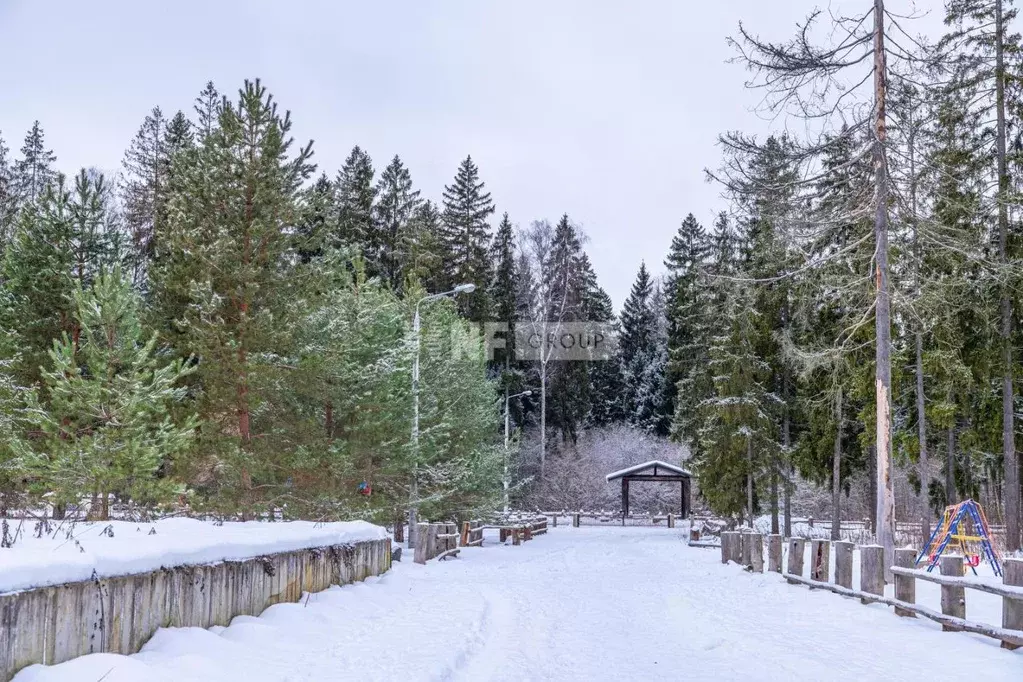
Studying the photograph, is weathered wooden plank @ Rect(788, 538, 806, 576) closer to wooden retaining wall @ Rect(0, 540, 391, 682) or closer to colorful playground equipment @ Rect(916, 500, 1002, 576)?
colorful playground equipment @ Rect(916, 500, 1002, 576)

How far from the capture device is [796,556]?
46.2 feet

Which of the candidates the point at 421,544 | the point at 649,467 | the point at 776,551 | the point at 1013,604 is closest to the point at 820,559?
the point at 776,551

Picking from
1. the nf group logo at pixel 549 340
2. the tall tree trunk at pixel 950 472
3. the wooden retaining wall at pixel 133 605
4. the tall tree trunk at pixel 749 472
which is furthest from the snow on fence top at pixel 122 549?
the nf group logo at pixel 549 340

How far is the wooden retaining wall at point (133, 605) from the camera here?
4852mm

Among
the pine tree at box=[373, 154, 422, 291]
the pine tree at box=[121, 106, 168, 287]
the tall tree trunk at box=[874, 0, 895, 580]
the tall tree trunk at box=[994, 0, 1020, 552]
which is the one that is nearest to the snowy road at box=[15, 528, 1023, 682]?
the tall tree trunk at box=[874, 0, 895, 580]

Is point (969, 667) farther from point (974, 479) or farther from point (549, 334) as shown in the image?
point (549, 334)

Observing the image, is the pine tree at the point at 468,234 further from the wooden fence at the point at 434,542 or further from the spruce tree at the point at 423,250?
the wooden fence at the point at 434,542

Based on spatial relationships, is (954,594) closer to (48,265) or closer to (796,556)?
(796,556)

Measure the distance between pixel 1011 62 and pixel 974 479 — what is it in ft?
39.5

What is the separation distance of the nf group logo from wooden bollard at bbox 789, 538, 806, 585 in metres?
40.4

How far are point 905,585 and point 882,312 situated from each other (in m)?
6.15

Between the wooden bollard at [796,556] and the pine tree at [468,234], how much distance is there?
41.1 m

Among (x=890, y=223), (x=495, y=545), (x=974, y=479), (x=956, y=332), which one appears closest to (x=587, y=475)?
(x=495, y=545)

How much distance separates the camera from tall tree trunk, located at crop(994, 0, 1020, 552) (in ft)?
66.0
